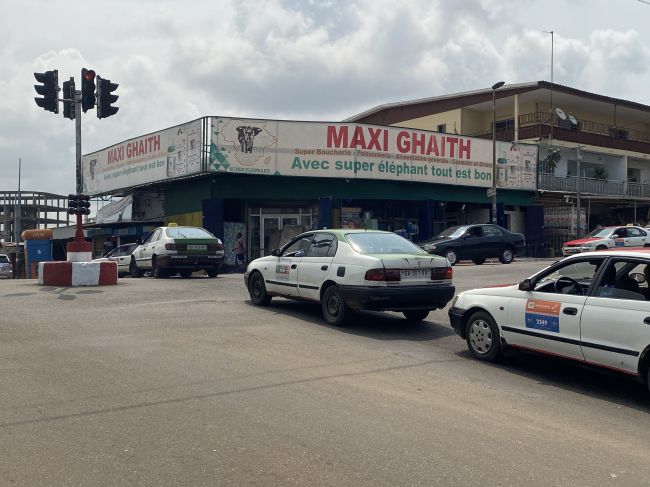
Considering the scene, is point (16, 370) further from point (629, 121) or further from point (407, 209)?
point (629, 121)

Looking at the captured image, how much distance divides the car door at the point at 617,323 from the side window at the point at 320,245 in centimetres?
475

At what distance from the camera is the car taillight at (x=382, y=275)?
959 cm

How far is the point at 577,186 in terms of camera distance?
38156 millimetres

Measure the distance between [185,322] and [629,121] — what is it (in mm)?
49553

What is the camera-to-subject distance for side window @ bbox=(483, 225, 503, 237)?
25484 mm

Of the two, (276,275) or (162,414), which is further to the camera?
(276,275)

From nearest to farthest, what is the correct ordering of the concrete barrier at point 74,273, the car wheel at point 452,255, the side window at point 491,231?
1. the concrete barrier at point 74,273
2. the car wheel at point 452,255
3. the side window at point 491,231

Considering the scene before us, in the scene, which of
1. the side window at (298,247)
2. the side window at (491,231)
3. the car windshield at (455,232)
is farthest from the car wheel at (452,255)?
the side window at (298,247)

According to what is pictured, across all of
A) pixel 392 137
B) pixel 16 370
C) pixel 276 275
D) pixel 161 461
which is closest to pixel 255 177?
pixel 392 137

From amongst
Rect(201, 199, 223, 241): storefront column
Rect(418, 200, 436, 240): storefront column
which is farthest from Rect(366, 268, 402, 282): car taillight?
Rect(418, 200, 436, 240): storefront column

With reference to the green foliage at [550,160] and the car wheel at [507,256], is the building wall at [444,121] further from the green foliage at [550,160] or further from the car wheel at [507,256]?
the car wheel at [507,256]

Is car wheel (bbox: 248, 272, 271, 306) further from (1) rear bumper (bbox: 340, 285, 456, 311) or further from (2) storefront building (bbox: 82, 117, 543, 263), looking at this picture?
(2) storefront building (bbox: 82, 117, 543, 263)

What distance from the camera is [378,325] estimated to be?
34.4 feet

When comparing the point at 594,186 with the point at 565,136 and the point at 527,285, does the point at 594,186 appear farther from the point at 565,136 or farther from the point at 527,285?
the point at 527,285
